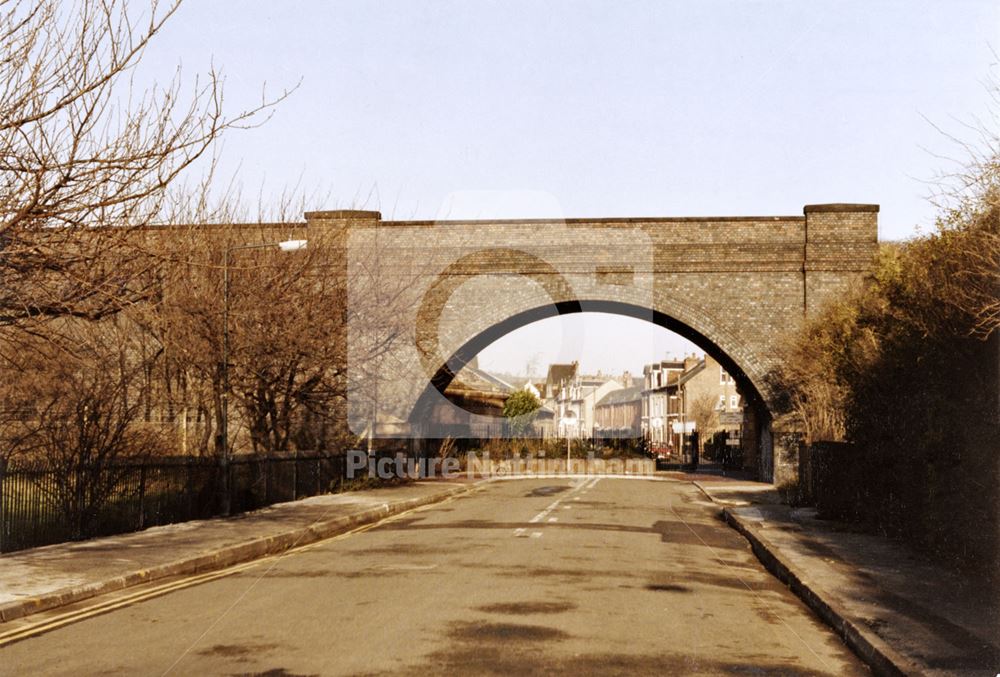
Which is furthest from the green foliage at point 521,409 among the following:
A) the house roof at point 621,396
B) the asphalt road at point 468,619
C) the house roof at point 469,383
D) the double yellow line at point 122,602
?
the double yellow line at point 122,602

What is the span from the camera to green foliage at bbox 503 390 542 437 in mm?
66875

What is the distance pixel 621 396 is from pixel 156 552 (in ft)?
358

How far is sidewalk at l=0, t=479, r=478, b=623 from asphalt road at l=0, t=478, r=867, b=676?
822 mm

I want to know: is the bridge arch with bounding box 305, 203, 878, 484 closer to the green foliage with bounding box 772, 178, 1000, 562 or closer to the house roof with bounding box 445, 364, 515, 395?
the house roof with bounding box 445, 364, 515, 395

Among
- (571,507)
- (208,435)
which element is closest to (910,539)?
(571,507)

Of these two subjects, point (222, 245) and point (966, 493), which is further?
point (222, 245)

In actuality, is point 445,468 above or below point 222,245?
below

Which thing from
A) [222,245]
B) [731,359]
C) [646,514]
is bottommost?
[646,514]

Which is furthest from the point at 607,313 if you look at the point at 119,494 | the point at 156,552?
the point at 156,552

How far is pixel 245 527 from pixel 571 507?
9.07 m

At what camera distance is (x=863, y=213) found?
118ft

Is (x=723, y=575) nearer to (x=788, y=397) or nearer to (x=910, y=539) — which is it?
(x=910, y=539)

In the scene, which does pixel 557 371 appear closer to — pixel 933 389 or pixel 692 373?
pixel 692 373

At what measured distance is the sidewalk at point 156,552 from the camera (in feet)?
36.3
